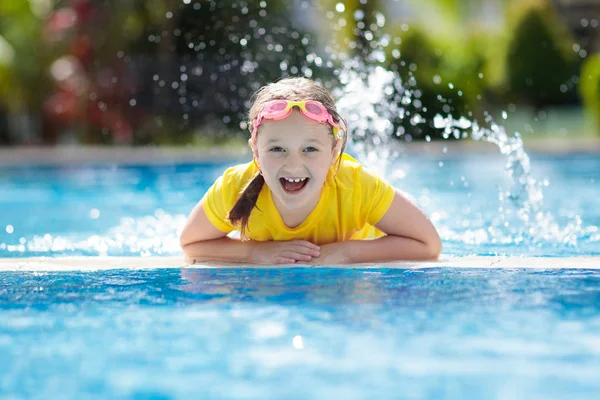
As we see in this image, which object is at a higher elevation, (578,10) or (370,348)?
(578,10)

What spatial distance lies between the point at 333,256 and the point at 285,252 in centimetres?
22

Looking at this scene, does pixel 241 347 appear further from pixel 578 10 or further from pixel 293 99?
pixel 578 10

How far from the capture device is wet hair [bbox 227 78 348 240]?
12.7ft

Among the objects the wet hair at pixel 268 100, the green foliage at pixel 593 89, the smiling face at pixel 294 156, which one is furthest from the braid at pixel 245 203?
Result: the green foliage at pixel 593 89

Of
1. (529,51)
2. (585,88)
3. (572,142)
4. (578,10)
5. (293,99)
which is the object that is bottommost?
(293,99)

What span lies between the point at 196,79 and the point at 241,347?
565 inches

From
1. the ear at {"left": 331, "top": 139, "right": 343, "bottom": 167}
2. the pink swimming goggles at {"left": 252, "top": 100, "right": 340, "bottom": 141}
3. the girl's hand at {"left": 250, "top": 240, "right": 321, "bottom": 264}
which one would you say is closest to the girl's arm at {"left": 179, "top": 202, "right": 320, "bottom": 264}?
the girl's hand at {"left": 250, "top": 240, "right": 321, "bottom": 264}

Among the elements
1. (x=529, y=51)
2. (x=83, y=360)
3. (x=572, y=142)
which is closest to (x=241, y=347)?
(x=83, y=360)

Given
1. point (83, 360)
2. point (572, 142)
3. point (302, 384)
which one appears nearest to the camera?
point (302, 384)

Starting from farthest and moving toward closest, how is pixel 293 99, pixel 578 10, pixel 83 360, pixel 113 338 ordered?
pixel 578 10 < pixel 293 99 < pixel 113 338 < pixel 83 360

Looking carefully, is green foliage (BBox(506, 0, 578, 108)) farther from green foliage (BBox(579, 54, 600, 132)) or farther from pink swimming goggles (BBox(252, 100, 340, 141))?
pink swimming goggles (BBox(252, 100, 340, 141))

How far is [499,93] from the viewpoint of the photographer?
18625 mm

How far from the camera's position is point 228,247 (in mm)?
4191

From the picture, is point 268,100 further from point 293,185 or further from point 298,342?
point 298,342
